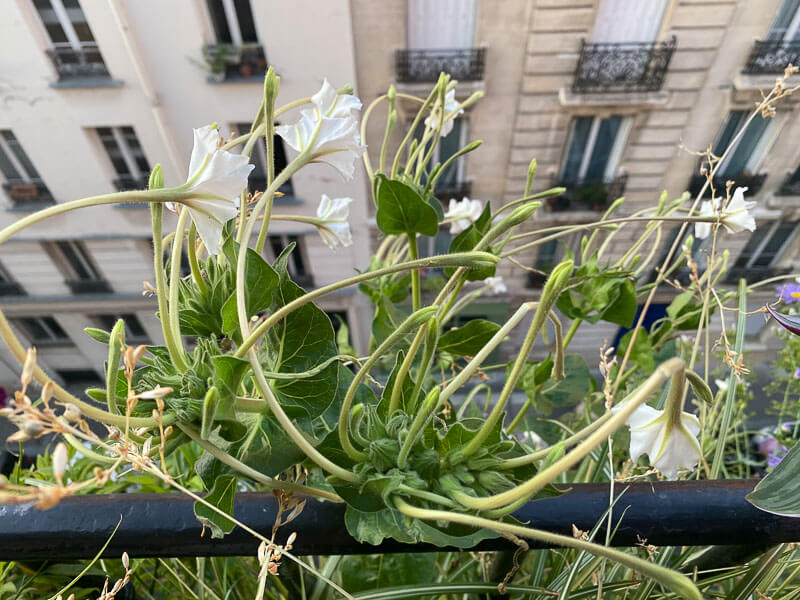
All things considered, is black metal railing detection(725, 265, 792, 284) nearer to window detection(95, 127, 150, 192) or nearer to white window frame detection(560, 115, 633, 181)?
white window frame detection(560, 115, 633, 181)

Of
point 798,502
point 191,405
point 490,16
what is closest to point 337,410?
point 191,405

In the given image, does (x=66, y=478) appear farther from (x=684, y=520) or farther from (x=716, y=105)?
(x=716, y=105)

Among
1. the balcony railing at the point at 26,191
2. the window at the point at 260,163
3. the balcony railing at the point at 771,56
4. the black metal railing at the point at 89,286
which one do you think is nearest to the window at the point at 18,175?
the balcony railing at the point at 26,191

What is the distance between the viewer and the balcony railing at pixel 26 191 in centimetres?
124

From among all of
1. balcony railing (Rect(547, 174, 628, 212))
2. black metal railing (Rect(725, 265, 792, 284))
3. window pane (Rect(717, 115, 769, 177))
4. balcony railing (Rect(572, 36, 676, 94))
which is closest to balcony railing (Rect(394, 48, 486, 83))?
balcony railing (Rect(572, 36, 676, 94))

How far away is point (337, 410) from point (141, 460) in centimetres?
10

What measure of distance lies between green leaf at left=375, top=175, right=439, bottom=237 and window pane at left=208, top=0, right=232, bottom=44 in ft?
3.88

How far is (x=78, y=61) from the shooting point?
3.57 ft

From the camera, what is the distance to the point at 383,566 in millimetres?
275

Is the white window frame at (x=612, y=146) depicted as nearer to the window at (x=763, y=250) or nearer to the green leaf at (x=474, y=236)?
the window at (x=763, y=250)

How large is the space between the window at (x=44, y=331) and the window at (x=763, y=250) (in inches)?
102

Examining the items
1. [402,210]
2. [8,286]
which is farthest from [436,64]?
[8,286]

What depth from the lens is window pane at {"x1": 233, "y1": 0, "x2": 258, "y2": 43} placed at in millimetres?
1117

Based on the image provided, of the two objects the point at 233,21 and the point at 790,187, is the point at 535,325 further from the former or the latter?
the point at 790,187
